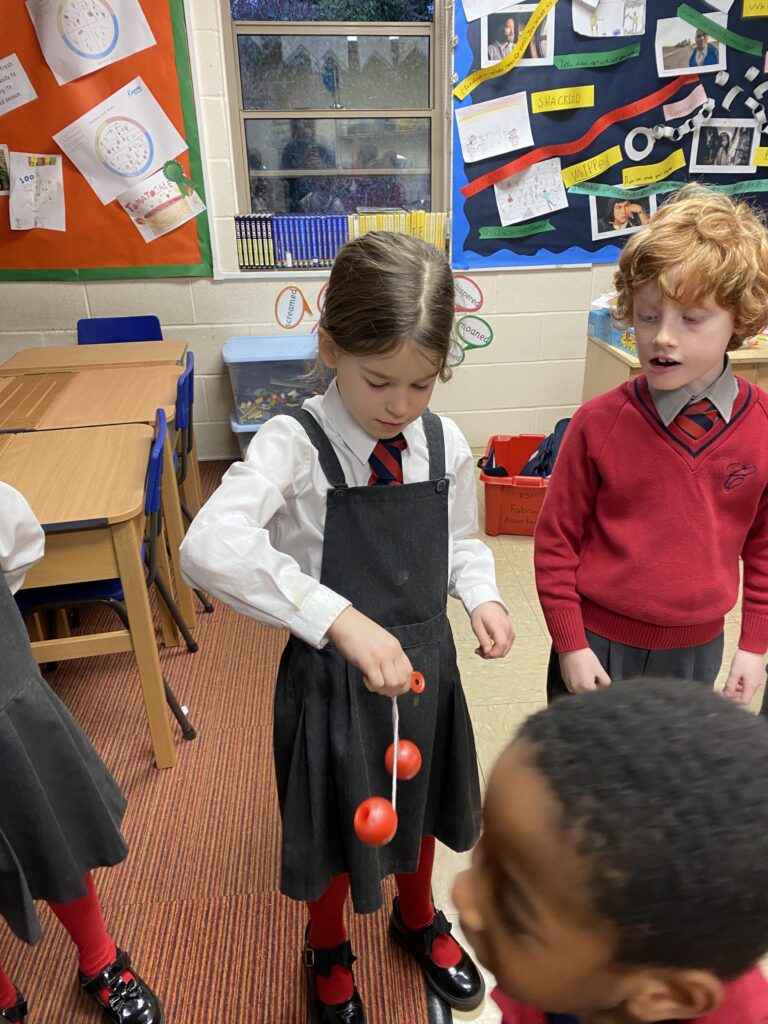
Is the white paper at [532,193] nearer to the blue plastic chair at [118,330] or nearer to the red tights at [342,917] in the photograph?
the blue plastic chair at [118,330]

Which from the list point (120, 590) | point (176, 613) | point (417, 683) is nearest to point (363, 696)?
point (417, 683)

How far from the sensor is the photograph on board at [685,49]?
3.26m

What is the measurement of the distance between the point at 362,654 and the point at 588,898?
1.45 feet

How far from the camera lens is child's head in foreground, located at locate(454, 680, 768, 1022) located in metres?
0.39

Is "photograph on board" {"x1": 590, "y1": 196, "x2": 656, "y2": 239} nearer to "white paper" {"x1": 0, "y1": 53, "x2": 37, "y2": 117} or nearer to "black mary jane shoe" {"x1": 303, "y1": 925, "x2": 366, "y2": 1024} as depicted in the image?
"white paper" {"x1": 0, "y1": 53, "x2": 37, "y2": 117}

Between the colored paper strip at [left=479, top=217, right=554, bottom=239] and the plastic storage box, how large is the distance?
101cm

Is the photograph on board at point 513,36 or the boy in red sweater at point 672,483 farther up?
the photograph on board at point 513,36

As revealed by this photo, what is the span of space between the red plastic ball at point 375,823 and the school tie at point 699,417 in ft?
2.30

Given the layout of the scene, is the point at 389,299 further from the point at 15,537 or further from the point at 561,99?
the point at 561,99

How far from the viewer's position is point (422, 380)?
0.94 metres

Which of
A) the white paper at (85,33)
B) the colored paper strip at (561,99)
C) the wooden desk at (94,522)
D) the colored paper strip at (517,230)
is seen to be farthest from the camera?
the colored paper strip at (517,230)

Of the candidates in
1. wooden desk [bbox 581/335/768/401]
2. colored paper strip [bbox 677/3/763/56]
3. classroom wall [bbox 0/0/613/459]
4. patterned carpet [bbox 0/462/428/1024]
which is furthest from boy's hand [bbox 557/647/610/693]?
colored paper strip [bbox 677/3/763/56]

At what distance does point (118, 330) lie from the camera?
10.8 feet

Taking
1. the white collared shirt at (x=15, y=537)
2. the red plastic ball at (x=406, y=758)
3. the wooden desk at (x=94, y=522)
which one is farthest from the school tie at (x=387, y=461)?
the wooden desk at (x=94, y=522)
